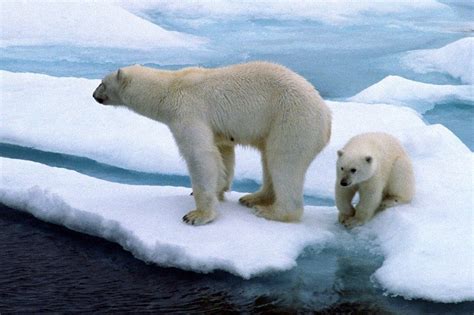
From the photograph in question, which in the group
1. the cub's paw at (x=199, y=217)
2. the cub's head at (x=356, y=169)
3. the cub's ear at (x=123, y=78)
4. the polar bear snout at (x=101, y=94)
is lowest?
the cub's paw at (x=199, y=217)

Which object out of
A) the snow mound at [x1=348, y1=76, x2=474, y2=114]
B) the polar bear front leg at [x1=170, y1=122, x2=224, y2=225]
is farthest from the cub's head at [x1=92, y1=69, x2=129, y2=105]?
the snow mound at [x1=348, y1=76, x2=474, y2=114]

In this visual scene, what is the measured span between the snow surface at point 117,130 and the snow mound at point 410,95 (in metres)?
1.14

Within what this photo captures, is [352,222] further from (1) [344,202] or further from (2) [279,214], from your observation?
(2) [279,214]

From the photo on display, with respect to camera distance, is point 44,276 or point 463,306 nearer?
point 463,306

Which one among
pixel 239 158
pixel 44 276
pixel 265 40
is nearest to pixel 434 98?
pixel 239 158

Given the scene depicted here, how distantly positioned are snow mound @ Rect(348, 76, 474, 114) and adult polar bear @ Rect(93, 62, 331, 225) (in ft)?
13.7

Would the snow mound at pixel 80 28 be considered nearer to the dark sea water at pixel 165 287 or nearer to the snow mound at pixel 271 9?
the snow mound at pixel 271 9

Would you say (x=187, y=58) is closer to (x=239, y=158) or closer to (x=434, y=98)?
(x=434, y=98)

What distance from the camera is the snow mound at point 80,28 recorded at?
446 inches

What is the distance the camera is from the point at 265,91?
4.18m

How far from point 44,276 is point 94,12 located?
9030 millimetres

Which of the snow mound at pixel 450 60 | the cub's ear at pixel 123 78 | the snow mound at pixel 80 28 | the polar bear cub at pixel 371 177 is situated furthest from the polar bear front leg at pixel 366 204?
the snow mound at pixel 80 28

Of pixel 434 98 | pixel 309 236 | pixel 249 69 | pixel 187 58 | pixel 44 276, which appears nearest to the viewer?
pixel 44 276

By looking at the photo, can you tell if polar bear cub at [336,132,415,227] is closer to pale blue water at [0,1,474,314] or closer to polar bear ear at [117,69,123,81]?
pale blue water at [0,1,474,314]
